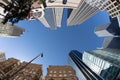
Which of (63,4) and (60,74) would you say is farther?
(63,4)

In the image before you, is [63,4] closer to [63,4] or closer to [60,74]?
[63,4]

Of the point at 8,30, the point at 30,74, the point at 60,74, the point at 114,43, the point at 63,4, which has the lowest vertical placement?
the point at 30,74

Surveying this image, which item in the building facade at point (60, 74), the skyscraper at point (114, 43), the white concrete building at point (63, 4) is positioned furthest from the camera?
the skyscraper at point (114, 43)

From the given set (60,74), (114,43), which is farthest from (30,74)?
(114,43)

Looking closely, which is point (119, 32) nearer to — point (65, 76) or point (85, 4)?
point (85, 4)

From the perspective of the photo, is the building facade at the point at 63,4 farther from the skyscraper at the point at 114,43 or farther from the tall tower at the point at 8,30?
the tall tower at the point at 8,30

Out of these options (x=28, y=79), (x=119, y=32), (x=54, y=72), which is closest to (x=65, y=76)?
(x=54, y=72)

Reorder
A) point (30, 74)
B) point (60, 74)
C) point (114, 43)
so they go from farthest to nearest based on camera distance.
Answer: point (114, 43), point (30, 74), point (60, 74)

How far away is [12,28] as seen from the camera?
17012 cm

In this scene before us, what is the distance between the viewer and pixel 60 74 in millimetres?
88000

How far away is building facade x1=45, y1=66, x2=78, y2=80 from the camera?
8144 centimetres

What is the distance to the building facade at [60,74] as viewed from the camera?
3206 inches

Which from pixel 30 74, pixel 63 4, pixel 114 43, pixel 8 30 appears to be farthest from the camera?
pixel 8 30

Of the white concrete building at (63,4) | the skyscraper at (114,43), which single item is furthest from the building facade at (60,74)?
the skyscraper at (114,43)
